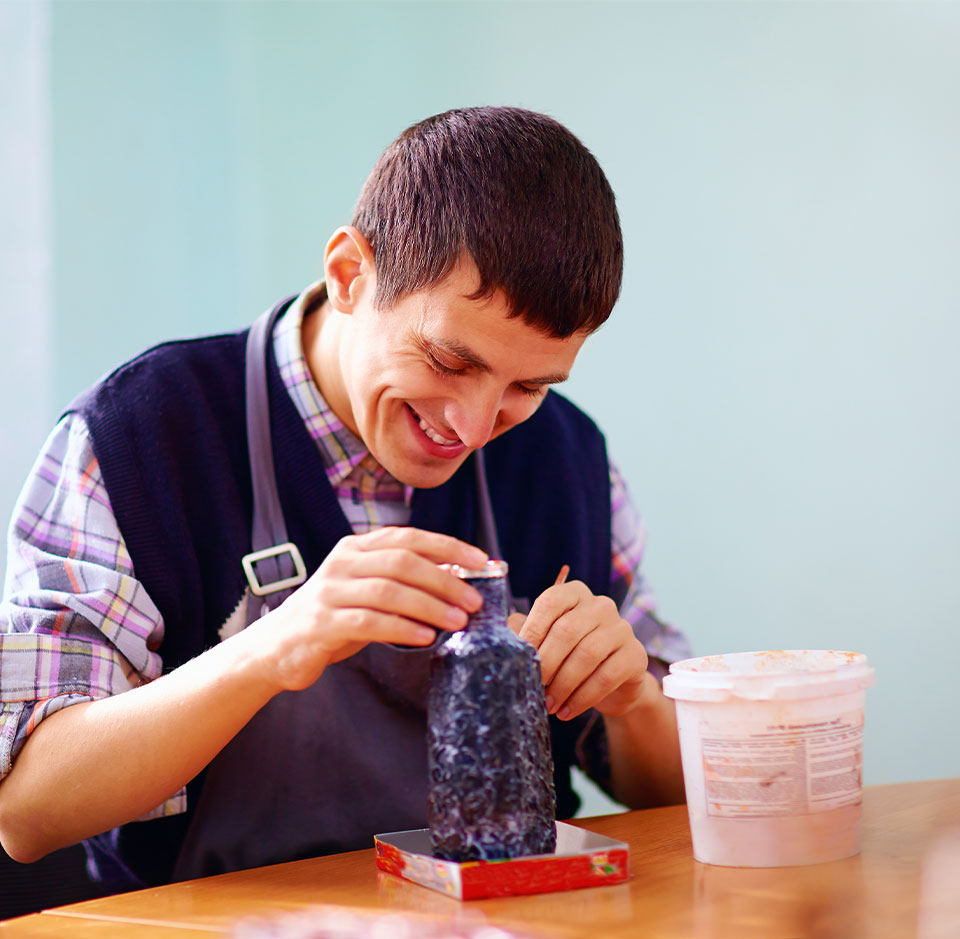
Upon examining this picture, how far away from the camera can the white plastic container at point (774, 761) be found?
2.62 ft

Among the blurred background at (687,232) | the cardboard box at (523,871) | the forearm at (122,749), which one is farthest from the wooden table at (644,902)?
the blurred background at (687,232)

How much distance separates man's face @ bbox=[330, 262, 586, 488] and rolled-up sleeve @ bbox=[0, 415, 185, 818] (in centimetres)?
30

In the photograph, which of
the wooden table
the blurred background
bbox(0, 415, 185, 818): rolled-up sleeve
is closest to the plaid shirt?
bbox(0, 415, 185, 818): rolled-up sleeve

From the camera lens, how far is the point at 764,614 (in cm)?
193

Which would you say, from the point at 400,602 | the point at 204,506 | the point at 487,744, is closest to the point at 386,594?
the point at 400,602

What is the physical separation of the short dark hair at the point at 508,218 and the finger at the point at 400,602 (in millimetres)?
324

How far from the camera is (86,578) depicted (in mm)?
1037

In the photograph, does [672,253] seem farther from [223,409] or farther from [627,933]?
[627,933]

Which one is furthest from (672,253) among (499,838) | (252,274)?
(499,838)

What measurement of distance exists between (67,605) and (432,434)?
1.32ft

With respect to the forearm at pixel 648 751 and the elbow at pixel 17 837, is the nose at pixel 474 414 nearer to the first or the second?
the forearm at pixel 648 751

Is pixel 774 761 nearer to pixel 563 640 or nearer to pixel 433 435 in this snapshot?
pixel 563 640

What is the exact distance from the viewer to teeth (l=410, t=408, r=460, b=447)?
1111mm

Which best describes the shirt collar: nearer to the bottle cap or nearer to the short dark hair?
the short dark hair
